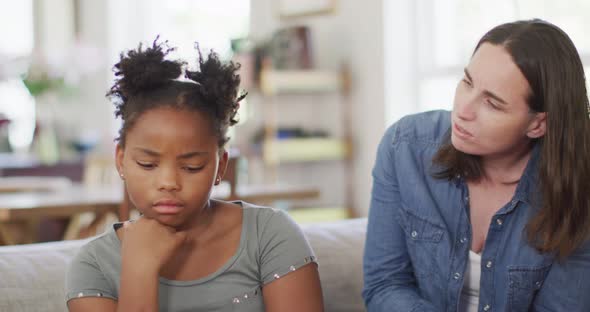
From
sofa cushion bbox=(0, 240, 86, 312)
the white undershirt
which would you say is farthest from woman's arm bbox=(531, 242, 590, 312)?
sofa cushion bbox=(0, 240, 86, 312)

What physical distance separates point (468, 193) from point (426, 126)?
0.17m

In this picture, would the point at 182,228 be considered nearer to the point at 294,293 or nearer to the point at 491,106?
the point at 294,293

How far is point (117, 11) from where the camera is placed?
21.4 feet

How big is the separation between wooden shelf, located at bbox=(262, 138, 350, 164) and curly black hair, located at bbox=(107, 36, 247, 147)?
3143 mm

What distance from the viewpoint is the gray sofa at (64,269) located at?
56.9 inches

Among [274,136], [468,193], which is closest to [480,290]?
[468,193]

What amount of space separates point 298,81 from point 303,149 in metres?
0.41

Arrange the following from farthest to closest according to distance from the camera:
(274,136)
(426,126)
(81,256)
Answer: (274,136)
(426,126)
(81,256)

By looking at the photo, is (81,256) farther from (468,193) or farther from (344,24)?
(344,24)

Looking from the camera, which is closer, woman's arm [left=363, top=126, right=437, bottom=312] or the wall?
woman's arm [left=363, top=126, right=437, bottom=312]

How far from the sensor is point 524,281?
4.85 feet

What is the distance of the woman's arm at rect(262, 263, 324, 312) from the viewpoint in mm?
1296

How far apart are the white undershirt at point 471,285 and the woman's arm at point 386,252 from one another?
3.9 inches

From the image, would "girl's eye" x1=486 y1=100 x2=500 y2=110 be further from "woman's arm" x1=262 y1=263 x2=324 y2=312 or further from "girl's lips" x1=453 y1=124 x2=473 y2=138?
"woman's arm" x1=262 y1=263 x2=324 y2=312
